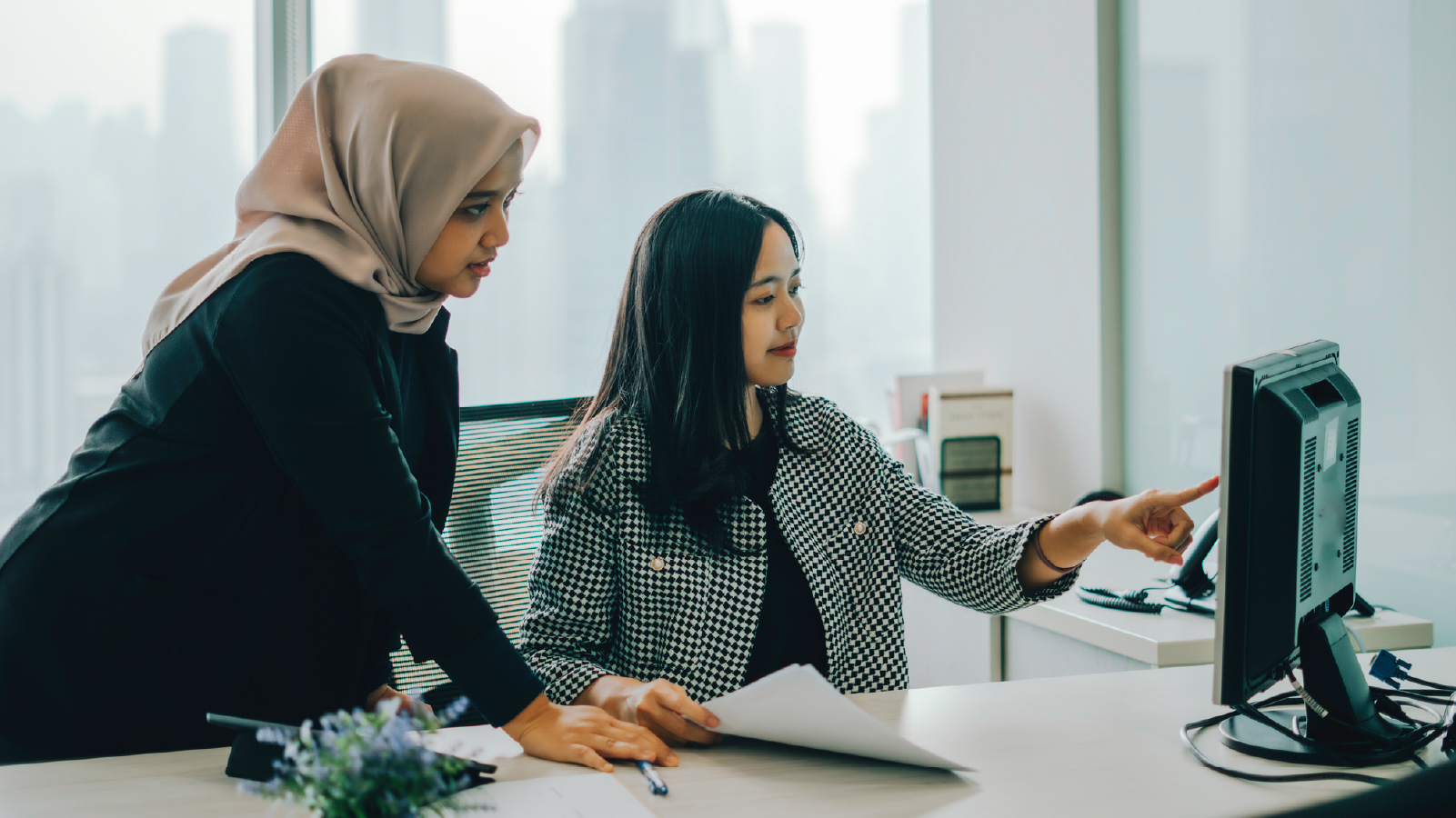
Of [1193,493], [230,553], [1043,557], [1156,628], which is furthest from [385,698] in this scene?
[1156,628]

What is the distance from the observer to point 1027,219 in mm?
2680

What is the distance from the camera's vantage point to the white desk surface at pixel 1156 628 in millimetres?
1570

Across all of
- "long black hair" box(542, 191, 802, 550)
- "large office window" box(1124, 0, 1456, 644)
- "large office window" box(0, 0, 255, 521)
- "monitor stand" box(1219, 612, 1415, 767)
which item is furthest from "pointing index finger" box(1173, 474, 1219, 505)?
"large office window" box(0, 0, 255, 521)

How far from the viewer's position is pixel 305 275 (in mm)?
993

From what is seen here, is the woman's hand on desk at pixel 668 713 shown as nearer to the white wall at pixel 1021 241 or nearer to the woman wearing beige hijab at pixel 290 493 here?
the woman wearing beige hijab at pixel 290 493

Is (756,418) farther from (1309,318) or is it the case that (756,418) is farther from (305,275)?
(1309,318)

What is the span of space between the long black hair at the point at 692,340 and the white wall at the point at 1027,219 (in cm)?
129

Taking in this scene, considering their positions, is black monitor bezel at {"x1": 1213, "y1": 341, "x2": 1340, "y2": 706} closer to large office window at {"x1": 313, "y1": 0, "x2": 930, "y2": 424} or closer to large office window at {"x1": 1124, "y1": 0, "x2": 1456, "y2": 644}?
large office window at {"x1": 1124, "y1": 0, "x2": 1456, "y2": 644}

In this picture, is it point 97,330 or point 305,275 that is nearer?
point 305,275

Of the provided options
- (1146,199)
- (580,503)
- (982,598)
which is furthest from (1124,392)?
(580,503)

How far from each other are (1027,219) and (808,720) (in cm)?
203

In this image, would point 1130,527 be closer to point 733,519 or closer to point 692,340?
point 733,519

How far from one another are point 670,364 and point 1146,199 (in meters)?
1.47

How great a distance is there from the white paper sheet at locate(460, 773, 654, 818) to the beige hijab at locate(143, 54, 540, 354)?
1.71ft
